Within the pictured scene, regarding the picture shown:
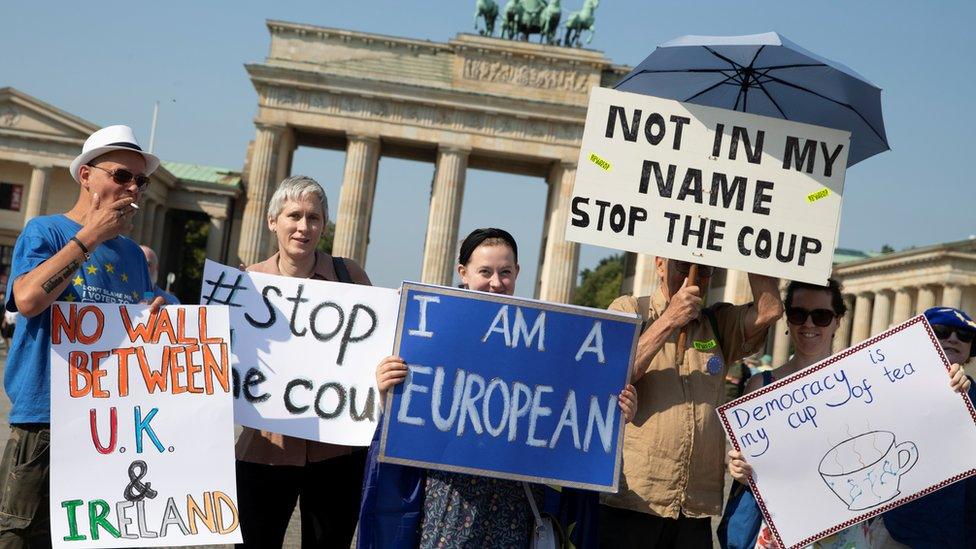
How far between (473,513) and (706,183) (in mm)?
2015

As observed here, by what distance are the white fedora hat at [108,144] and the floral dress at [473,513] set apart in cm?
206

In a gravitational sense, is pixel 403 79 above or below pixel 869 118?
above

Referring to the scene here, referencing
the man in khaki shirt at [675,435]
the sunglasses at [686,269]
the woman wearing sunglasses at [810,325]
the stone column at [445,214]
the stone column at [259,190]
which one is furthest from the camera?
the stone column at [445,214]

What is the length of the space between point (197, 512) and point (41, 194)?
60.6 meters

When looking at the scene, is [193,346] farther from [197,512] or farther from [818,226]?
[818,226]

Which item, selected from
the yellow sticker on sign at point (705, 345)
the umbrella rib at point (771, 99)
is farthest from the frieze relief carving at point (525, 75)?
the yellow sticker on sign at point (705, 345)

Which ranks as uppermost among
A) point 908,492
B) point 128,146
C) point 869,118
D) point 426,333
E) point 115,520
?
point 869,118

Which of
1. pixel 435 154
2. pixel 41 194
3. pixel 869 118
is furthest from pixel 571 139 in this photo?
pixel 869 118

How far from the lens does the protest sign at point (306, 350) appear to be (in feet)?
17.2

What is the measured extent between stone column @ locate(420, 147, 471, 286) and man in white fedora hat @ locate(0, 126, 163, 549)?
2079 inches

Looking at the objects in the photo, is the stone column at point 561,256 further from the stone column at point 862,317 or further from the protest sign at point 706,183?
the protest sign at point 706,183

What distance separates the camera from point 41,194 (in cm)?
6062

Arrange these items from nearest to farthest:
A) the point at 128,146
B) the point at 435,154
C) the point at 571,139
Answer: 1. the point at 128,146
2. the point at 571,139
3. the point at 435,154

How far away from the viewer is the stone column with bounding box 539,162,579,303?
57.6m
